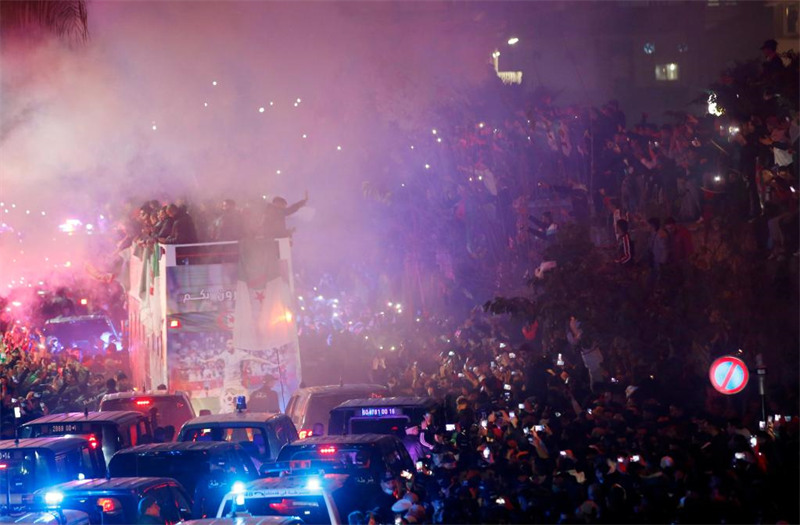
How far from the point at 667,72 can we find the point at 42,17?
63.5 feet

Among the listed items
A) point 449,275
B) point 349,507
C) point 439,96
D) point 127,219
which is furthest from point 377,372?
point 349,507

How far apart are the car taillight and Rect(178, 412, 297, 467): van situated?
3.54 m

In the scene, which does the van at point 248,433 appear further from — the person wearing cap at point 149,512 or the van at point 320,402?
the person wearing cap at point 149,512

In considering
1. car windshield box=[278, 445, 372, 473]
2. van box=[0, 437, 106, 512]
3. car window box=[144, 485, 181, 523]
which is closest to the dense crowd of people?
car windshield box=[278, 445, 372, 473]

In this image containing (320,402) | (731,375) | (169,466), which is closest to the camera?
(731,375)

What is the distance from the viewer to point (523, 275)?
21047 mm

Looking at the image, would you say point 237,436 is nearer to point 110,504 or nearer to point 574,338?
point 110,504

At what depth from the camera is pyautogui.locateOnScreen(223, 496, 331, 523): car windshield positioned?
9344 mm

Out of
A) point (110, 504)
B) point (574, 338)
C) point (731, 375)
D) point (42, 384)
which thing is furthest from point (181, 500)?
point (42, 384)

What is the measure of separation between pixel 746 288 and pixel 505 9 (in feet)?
66.1

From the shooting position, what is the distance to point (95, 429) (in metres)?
14.1

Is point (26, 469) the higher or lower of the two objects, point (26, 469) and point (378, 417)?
the lower

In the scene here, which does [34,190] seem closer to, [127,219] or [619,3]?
[127,219]

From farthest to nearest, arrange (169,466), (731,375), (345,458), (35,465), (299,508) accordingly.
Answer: (35,465), (169,466), (345,458), (731,375), (299,508)
